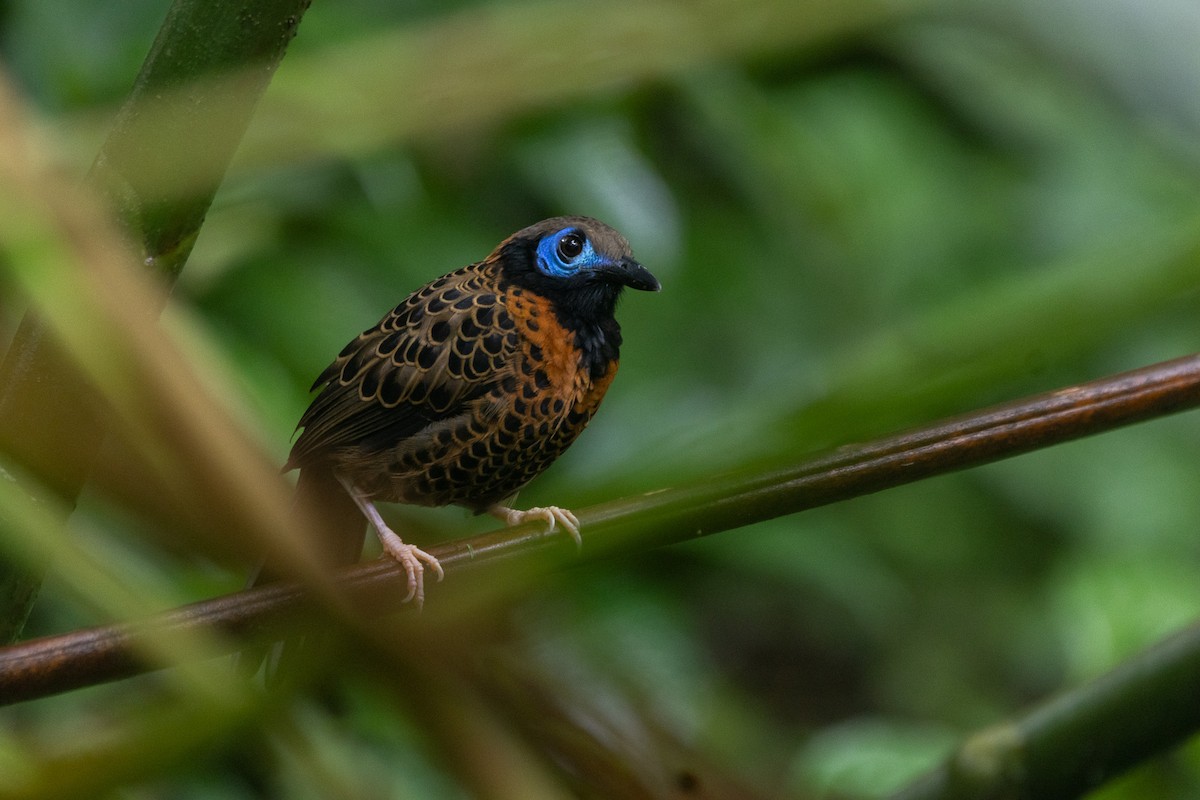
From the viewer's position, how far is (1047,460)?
13.9 feet

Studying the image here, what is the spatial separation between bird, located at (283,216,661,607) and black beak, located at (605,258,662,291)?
7 centimetres

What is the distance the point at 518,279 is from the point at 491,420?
7.8 inches

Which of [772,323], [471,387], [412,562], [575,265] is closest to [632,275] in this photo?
[575,265]

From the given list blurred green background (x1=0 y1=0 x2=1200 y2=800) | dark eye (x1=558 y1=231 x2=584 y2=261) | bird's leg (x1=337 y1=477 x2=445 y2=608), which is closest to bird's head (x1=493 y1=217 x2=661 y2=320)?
dark eye (x1=558 y1=231 x2=584 y2=261)

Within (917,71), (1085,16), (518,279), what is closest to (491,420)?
(518,279)

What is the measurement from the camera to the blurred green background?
90 cm

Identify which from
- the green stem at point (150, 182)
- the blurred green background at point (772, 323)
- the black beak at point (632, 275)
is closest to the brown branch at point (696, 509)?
the blurred green background at point (772, 323)

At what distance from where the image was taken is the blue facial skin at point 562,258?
1.61m

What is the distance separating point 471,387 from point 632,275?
33cm

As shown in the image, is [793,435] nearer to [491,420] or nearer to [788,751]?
[491,420]

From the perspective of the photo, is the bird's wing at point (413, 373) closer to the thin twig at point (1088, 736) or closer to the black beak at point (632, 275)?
the black beak at point (632, 275)

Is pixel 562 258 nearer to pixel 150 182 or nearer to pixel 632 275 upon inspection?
pixel 632 275

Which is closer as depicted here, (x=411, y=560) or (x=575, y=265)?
(x=411, y=560)

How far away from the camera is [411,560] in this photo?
1.52 metres
